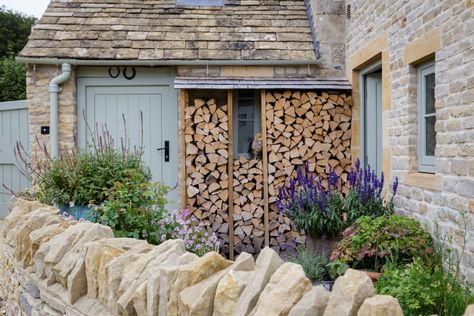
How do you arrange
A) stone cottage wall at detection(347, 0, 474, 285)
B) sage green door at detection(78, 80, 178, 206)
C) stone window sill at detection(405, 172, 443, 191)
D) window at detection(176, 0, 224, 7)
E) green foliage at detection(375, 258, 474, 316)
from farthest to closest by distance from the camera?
window at detection(176, 0, 224, 7), sage green door at detection(78, 80, 178, 206), stone window sill at detection(405, 172, 443, 191), stone cottage wall at detection(347, 0, 474, 285), green foliage at detection(375, 258, 474, 316)

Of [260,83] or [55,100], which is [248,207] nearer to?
[260,83]

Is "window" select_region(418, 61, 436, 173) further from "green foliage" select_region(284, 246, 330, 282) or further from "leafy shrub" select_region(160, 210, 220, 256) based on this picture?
"leafy shrub" select_region(160, 210, 220, 256)

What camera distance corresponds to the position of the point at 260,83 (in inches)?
298

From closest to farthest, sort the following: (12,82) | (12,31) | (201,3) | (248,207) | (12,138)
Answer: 1. (248,207)
2. (201,3)
3. (12,138)
4. (12,82)
5. (12,31)

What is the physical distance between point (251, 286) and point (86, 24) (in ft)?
22.6

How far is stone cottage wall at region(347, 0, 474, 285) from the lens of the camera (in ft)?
14.6

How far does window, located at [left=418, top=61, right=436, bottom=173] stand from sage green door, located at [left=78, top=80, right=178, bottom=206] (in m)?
3.80

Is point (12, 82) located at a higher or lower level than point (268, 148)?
higher

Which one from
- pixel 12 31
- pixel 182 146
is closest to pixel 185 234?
pixel 182 146

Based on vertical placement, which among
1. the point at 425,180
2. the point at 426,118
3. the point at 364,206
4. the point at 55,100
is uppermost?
the point at 55,100

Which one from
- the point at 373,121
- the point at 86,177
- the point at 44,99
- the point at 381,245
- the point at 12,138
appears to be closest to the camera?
the point at 381,245

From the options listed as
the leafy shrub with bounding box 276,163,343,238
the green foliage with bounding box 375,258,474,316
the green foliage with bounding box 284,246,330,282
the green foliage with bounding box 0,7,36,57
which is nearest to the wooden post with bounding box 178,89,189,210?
the leafy shrub with bounding box 276,163,343,238

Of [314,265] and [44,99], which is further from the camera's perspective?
Result: [44,99]

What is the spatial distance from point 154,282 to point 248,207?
17.0 ft
